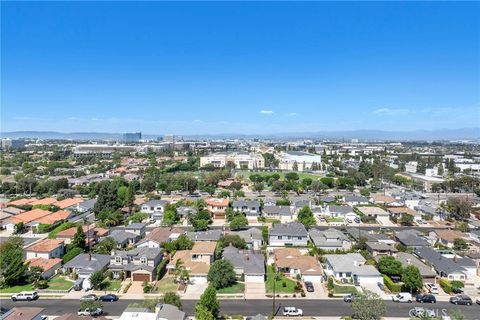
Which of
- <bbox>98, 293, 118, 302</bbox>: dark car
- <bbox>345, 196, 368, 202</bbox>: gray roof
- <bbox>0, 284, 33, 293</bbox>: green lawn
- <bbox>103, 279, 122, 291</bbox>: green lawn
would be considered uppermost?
<bbox>345, 196, 368, 202</bbox>: gray roof

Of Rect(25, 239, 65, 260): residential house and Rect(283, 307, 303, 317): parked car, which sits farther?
Rect(25, 239, 65, 260): residential house

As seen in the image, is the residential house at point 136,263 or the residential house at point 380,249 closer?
the residential house at point 136,263

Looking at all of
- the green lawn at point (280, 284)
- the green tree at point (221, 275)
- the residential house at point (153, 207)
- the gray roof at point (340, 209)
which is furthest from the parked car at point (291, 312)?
the residential house at point (153, 207)

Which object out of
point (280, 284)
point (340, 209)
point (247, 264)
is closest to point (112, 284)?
point (247, 264)

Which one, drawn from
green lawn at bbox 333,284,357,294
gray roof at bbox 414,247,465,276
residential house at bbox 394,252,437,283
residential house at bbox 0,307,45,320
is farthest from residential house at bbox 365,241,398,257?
residential house at bbox 0,307,45,320

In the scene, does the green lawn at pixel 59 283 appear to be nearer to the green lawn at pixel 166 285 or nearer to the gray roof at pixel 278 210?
the green lawn at pixel 166 285

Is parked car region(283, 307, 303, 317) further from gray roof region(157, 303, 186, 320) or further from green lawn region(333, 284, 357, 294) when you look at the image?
gray roof region(157, 303, 186, 320)
